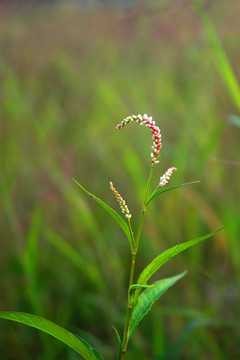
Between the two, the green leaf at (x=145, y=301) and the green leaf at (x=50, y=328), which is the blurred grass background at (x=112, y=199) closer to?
the green leaf at (x=145, y=301)

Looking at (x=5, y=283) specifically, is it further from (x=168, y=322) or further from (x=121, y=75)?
(x=121, y=75)

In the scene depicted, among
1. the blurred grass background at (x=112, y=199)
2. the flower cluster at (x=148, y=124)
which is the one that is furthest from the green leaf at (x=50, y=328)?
the blurred grass background at (x=112, y=199)

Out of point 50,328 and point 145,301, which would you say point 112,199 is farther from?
point 50,328

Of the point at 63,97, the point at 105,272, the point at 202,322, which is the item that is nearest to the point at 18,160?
the point at 63,97

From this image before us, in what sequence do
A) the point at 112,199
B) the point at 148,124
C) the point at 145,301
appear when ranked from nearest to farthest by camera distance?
1. the point at 148,124
2. the point at 145,301
3. the point at 112,199

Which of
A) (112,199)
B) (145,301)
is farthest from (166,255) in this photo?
(112,199)
